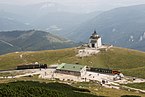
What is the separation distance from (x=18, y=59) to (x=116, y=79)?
68656mm

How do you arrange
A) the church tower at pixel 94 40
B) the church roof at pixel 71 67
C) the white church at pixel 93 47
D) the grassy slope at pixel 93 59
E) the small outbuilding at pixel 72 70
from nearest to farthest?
the small outbuilding at pixel 72 70 → the church roof at pixel 71 67 → the grassy slope at pixel 93 59 → the white church at pixel 93 47 → the church tower at pixel 94 40

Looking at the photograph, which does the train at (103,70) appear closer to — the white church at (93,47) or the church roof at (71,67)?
the church roof at (71,67)

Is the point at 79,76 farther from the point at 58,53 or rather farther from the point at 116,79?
the point at 58,53

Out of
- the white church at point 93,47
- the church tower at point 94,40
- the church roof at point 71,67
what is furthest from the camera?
the church tower at point 94,40

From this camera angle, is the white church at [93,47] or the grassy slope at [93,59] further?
the white church at [93,47]

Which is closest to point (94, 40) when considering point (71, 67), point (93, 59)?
point (93, 59)

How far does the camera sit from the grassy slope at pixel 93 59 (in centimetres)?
16888

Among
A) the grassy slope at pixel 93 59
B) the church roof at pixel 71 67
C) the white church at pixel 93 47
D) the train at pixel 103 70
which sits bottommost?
the train at pixel 103 70

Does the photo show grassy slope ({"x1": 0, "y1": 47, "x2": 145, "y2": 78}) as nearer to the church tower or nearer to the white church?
the white church

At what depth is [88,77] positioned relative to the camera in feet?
460

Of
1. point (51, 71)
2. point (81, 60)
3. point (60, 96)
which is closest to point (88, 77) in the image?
point (51, 71)

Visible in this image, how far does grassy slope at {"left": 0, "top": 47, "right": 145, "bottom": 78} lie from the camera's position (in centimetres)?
16888

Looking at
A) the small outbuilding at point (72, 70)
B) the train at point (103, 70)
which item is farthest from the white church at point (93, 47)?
the small outbuilding at point (72, 70)

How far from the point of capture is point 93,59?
174250 millimetres
